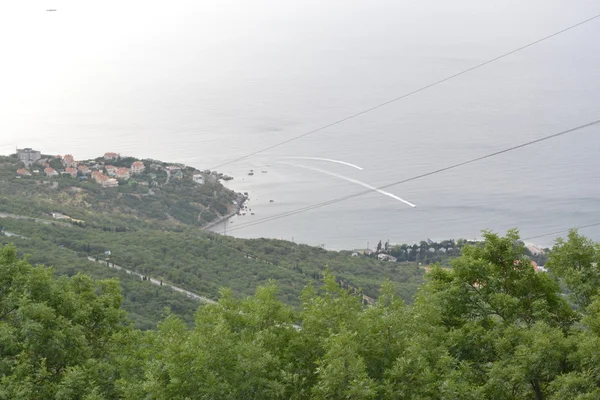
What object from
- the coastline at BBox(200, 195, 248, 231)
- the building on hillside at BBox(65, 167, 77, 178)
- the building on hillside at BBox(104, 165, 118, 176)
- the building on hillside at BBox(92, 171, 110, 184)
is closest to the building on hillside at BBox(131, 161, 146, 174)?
the building on hillside at BBox(104, 165, 118, 176)

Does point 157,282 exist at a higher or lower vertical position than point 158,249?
lower

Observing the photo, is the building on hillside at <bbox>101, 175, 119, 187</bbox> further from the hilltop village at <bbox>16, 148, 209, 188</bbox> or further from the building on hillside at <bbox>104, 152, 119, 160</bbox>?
the building on hillside at <bbox>104, 152, 119, 160</bbox>

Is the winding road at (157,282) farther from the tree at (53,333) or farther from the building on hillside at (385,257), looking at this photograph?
the tree at (53,333)

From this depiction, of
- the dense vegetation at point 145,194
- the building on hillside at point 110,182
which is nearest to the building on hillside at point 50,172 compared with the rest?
the dense vegetation at point 145,194

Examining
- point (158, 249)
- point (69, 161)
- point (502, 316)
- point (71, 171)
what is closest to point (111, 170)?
point (71, 171)

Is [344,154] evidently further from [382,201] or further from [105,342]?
[105,342]

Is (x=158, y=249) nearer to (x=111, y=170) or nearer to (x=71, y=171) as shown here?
(x=111, y=170)

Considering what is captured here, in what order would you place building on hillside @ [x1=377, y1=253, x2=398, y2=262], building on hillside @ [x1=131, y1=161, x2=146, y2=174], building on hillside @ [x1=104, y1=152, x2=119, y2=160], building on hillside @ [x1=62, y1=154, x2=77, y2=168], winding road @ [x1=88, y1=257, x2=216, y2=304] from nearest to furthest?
winding road @ [x1=88, y1=257, x2=216, y2=304] → building on hillside @ [x1=377, y1=253, x2=398, y2=262] → building on hillside @ [x1=131, y1=161, x2=146, y2=174] → building on hillside @ [x1=62, y1=154, x2=77, y2=168] → building on hillside @ [x1=104, y1=152, x2=119, y2=160]

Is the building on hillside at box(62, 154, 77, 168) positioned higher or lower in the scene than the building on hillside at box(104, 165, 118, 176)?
higher
